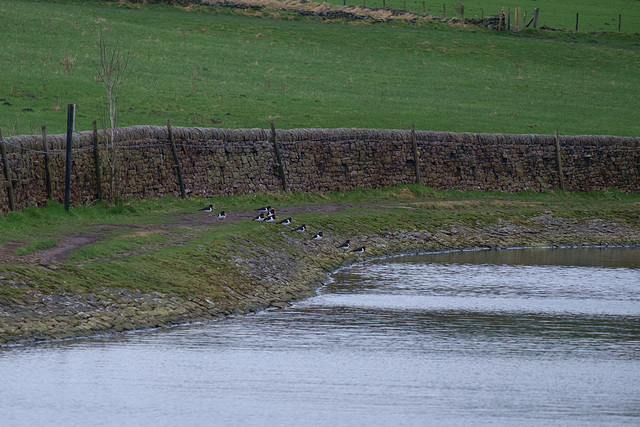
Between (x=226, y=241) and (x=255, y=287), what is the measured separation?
2482mm

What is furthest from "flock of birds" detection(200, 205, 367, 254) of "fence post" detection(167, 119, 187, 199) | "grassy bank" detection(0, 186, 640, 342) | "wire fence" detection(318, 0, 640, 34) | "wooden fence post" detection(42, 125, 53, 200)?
"wire fence" detection(318, 0, 640, 34)


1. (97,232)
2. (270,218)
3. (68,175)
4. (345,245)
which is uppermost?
(68,175)

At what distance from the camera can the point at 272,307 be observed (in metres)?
21.7

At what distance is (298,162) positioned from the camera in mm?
33812

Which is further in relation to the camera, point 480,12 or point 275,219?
point 480,12

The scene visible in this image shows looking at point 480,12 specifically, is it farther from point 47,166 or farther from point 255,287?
point 255,287

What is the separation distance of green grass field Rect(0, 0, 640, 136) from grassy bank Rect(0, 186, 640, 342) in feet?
27.0

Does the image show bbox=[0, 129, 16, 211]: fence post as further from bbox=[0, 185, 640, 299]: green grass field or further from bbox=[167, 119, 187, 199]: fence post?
bbox=[167, 119, 187, 199]: fence post

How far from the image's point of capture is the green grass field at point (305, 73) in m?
43.5

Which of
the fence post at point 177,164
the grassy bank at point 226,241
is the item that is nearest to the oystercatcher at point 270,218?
the grassy bank at point 226,241

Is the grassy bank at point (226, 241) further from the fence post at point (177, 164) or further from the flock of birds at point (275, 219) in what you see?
the fence post at point (177, 164)

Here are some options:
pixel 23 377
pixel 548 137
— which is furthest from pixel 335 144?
pixel 23 377

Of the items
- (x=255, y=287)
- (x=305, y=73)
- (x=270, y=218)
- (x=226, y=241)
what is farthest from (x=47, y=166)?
(x=305, y=73)

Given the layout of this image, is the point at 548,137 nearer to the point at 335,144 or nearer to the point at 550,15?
the point at 335,144
